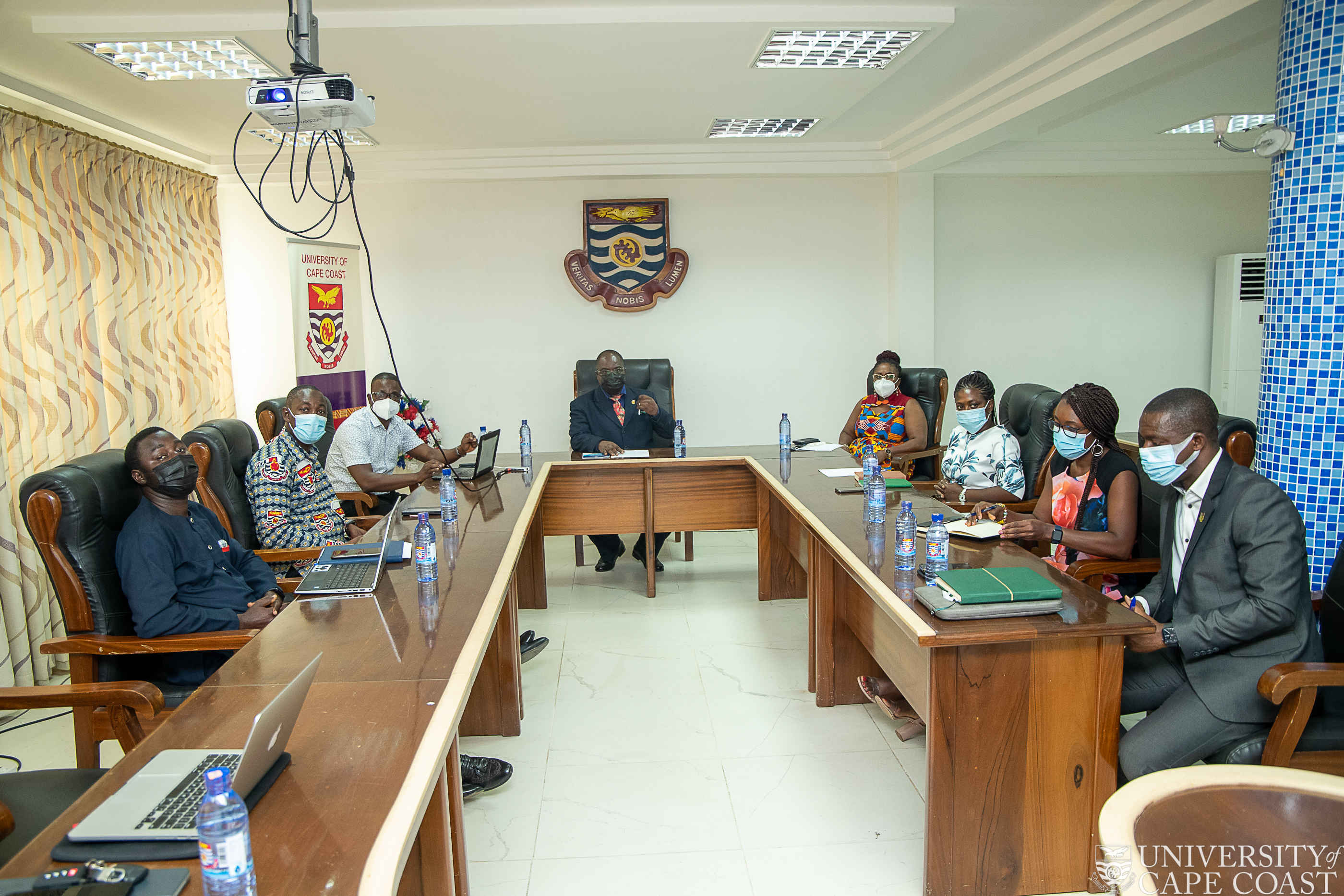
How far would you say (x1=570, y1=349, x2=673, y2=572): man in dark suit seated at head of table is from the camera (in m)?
4.81

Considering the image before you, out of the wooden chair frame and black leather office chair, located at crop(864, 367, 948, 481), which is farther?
black leather office chair, located at crop(864, 367, 948, 481)

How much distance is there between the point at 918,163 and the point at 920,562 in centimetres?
410

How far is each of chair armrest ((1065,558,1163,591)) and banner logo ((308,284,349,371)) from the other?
4.53 metres

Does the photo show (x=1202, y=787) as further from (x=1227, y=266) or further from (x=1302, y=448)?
(x=1227, y=266)

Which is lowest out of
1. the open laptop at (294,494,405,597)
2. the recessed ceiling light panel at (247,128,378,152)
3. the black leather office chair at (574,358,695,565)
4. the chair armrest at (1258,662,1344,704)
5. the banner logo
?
the chair armrest at (1258,662,1344,704)

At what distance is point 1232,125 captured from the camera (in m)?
5.62

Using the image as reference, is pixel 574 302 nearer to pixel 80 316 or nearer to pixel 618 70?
pixel 618 70

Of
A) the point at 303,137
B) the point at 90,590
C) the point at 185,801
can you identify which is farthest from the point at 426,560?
the point at 303,137

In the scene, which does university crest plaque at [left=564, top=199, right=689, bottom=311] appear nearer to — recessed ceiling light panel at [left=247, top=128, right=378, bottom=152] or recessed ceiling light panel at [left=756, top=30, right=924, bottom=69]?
recessed ceiling light panel at [left=247, top=128, right=378, bottom=152]

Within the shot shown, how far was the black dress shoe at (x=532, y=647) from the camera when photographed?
3549mm

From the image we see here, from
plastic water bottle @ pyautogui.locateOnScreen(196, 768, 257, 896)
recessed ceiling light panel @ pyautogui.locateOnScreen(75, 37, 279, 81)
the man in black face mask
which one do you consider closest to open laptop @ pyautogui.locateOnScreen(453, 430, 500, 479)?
the man in black face mask

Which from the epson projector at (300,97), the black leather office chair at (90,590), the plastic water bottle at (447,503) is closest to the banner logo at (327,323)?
the plastic water bottle at (447,503)

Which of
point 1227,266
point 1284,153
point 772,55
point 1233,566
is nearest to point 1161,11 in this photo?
point 1284,153

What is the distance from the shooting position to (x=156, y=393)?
4.76 meters
